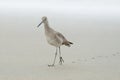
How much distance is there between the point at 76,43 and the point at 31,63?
286 cm

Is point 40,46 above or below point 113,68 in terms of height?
above

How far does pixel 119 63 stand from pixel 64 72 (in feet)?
4.31

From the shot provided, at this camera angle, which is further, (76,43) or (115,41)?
(115,41)

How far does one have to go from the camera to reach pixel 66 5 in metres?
24.3

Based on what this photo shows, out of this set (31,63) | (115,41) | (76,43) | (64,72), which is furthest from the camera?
(115,41)

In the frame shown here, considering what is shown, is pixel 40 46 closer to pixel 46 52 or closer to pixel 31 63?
pixel 46 52

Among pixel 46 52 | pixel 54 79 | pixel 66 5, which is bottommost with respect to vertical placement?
pixel 54 79

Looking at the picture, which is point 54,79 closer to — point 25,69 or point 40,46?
point 25,69

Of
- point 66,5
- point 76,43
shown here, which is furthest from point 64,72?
point 66,5

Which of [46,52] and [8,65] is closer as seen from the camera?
[8,65]

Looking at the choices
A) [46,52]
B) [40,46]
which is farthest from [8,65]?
[40,46]

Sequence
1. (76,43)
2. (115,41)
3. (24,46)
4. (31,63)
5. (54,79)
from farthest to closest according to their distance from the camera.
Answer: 1. (115,41)
2. (76,43)
3. (24,46)
4. (31,63)
5. (54,79)

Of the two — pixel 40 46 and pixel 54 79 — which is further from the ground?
pixel 40 46

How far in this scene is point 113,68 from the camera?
7.16 metres
